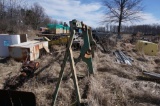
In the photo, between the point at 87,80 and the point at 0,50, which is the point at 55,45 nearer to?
the point at 0,50

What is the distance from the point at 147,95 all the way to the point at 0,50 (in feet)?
22.1

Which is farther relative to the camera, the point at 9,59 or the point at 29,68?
the point at 9,59

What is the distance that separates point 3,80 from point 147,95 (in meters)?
3.97

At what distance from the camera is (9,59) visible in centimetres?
775

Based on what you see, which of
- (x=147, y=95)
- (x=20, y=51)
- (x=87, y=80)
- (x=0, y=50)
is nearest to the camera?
(x=147, y=95)

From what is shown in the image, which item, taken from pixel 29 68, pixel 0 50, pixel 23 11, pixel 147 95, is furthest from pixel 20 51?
pixel 23 11

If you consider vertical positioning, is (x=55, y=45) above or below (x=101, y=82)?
above

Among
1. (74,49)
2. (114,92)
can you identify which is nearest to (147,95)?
(114,92)

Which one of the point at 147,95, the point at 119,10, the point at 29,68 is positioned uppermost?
the point at 119,10

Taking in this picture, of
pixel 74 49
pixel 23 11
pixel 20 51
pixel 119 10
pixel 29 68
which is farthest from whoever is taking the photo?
pixel 23 11

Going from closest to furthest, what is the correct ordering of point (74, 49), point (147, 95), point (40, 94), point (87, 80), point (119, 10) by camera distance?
point (40, 94), point (147, 95), point (87, 80), point (74, 49), point (119, 10)

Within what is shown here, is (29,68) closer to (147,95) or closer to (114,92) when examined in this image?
(114,92)

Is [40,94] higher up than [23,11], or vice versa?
[23,11]

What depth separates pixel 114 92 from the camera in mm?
4594
